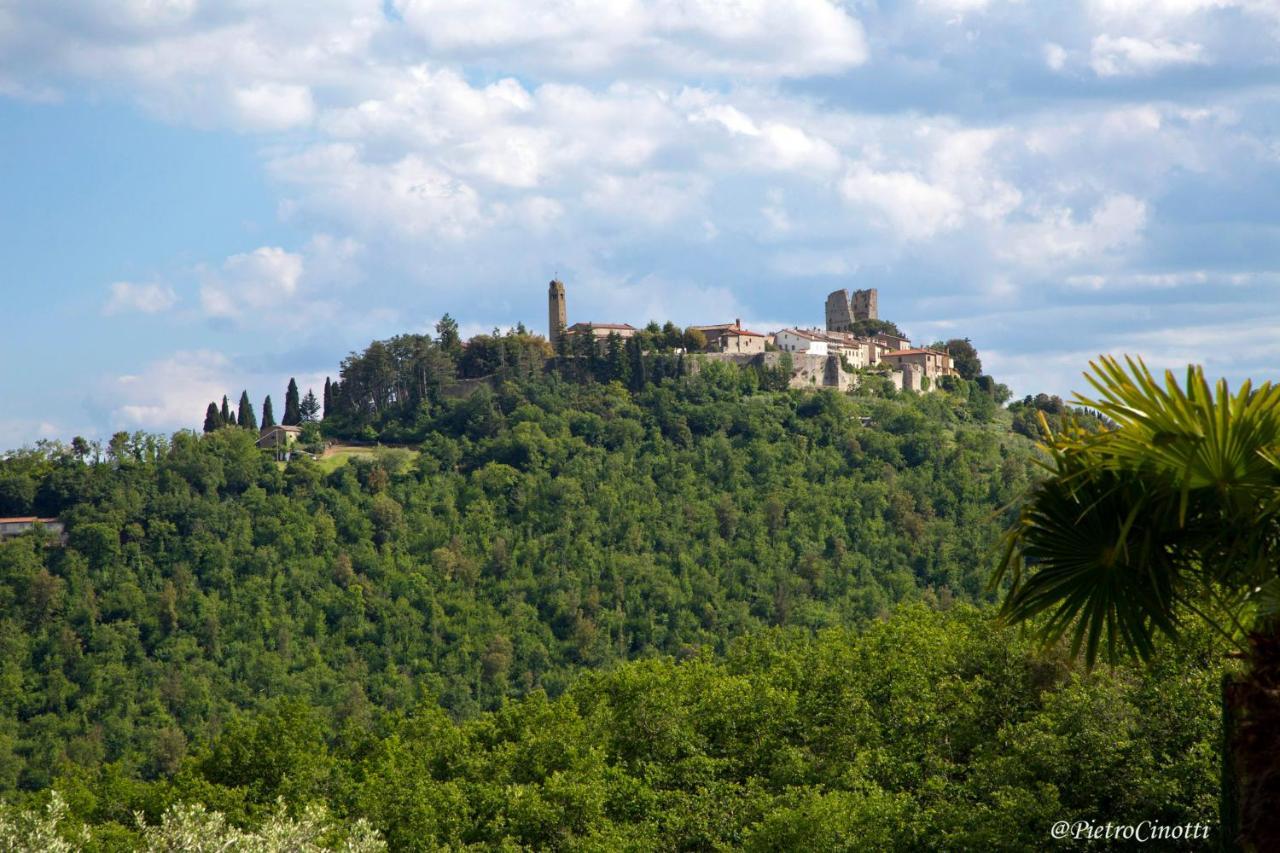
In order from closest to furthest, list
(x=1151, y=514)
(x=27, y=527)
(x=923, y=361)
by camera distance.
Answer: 1. (x=1151, y=514)
2. (x=27, y=527)
3. (x=923, y=361)

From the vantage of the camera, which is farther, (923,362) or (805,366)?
(923,362)

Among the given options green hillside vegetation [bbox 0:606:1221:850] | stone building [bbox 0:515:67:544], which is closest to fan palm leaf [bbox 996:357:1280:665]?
green hillside vegetation [bbox 0:606:1221:850]

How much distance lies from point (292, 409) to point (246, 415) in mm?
3863

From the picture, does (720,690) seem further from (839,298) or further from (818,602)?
(839,298)

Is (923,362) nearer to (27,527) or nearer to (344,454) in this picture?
(344,454)

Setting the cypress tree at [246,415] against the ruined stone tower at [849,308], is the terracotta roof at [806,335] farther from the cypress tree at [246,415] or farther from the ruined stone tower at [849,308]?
the cypress tree at [246,415]

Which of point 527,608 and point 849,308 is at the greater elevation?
point 849,308

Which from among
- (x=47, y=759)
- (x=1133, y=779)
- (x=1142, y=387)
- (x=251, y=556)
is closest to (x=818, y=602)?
(x=251, y=556)

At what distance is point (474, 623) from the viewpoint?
100188mm

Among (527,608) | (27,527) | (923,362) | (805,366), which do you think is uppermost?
(923,362)

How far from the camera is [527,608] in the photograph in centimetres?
10312

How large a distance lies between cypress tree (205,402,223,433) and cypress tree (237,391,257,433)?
6.45 feet

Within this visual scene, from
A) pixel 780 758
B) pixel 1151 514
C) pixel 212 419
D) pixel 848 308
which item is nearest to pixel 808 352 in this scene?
pixel 848 308

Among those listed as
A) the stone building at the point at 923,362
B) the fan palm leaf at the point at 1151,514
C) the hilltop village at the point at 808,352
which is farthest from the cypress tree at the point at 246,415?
the fan palm leaf at the point at 1151,514
